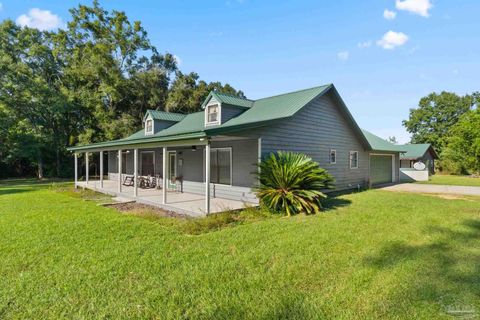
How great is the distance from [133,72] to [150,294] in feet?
90.2

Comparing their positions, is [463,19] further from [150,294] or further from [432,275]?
[150,294]

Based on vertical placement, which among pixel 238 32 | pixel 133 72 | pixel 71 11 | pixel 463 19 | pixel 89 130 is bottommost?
pixel 89 130

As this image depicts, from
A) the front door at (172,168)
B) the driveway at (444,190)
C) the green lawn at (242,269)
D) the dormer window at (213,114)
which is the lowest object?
the driveway at (444,190)

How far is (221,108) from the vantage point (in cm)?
1163

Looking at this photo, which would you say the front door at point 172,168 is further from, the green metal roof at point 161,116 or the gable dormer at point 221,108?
the green metal roof at point 161,116

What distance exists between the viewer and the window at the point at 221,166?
1056 centimetres

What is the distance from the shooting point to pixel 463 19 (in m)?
9.48

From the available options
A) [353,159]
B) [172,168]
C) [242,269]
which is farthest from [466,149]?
[242,269]

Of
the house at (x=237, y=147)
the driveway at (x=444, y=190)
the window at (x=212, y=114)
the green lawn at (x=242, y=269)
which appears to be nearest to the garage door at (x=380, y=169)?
the house at (x=237, y=147)

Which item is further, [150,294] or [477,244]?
[477,244]

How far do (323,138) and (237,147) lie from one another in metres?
4.69

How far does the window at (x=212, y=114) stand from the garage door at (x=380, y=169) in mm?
10871

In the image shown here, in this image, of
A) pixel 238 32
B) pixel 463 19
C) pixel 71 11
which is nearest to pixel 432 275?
pixel 463 19

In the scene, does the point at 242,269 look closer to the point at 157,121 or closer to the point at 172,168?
the point at 172,168
